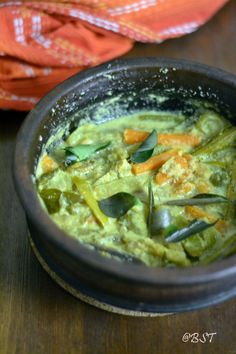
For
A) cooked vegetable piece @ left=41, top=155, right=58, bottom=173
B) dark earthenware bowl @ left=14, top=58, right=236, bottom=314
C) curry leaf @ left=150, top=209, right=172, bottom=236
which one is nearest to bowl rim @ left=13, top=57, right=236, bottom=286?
dark earthenware bowl @ left=14, top=58, right=236, bottom=314

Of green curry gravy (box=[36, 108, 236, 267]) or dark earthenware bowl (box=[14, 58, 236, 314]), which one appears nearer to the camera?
dark earthenware bowl (box=[14, 58, 236, 314])

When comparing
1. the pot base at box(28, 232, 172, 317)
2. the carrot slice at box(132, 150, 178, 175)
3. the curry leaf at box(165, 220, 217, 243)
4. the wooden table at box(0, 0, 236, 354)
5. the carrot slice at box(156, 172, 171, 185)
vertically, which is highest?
the carrot slice at box(132, 150, 178, 175)

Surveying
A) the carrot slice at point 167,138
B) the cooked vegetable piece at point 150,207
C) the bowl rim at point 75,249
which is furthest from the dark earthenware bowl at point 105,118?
the cooked vegetable piece at point 150,207

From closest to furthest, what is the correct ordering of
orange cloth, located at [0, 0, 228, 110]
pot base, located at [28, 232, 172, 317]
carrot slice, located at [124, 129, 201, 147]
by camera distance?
pot base, located at [28, 232, 172, 317], carrot slice, located at [124, 129, 201, 147], orange cloth, located at [0, 0, 228, 110]

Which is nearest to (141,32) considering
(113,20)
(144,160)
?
(113,20)

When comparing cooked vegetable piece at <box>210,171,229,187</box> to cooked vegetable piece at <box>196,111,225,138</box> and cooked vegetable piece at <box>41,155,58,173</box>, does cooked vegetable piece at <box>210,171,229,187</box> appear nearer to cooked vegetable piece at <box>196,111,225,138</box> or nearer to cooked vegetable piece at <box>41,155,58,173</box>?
cooked vegetable piece at <box>196,111,225,138</box>
